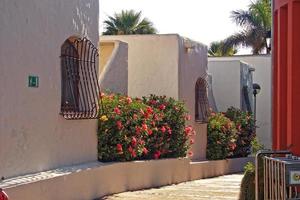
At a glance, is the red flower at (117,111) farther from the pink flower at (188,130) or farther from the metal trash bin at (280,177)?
the metal trash bin at (280,177)

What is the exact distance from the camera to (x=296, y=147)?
7129mm

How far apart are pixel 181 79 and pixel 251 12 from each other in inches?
1054

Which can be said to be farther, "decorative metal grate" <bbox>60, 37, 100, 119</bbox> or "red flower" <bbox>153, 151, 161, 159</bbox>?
"red flower" <bbox>153, 151, 161, 159</bbox>

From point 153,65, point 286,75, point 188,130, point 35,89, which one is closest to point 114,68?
point 153,65

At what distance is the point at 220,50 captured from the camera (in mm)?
42812

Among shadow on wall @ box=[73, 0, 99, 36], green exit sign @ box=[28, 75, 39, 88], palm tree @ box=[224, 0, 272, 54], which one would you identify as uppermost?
palm tree @ box=[224, 0, 272, 54]

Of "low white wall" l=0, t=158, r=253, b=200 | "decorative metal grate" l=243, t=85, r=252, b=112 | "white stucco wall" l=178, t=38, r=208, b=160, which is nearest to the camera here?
"low white wall" l=0, t=158, r=253, b=200

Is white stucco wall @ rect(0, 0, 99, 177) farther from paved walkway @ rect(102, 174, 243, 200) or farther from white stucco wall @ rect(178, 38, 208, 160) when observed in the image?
white stucco wall @ rect(178, 38, 208, 160)

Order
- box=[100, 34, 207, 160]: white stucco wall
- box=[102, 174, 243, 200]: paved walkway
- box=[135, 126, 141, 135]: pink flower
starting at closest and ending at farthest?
box=[102, 174, 243, 200]: paved walkway < box=[135, 126, 141, 135]: pink flower < box=[100, 34, 207, 160]: white stucco wall

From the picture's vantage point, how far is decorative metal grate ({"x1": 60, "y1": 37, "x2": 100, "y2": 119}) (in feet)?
32.4

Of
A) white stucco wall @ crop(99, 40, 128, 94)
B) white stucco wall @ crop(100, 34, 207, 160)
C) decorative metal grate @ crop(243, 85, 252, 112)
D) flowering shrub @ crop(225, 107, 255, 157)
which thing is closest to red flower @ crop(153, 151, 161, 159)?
white stucco wall @ crop(99, 40, 128, 94)

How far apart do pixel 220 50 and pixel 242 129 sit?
22.8m

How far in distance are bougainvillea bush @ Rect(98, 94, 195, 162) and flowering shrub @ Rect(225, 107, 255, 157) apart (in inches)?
221

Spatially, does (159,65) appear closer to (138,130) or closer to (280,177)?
(138,130)
